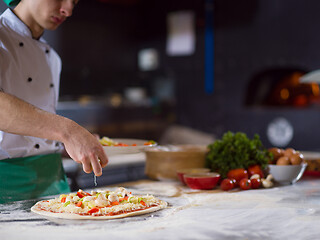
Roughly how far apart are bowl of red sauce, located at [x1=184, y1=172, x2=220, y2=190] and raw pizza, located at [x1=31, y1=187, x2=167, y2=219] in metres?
0.37

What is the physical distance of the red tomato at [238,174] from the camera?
2.24 meters

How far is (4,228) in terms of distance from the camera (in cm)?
143

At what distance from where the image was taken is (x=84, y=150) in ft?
5.03

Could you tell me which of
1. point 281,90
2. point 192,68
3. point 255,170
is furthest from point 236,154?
point 192,68

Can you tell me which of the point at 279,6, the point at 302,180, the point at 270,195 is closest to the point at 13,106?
the point at 270,195

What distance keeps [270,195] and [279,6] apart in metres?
5.13

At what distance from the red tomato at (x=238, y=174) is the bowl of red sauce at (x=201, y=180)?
12 cm

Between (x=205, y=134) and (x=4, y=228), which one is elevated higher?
(x=4, y=228)

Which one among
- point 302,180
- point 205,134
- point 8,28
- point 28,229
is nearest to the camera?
point 28,229

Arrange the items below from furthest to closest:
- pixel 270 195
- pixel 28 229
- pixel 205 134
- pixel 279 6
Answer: pixel 205 134
pixel 279 6
pixel 270 195
pixel 28 229

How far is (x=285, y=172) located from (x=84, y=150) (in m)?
1.24

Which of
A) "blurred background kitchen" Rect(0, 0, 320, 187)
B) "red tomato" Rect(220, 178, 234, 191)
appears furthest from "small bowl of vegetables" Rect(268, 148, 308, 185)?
"blurred background kitchen" Rect(0, 0, 320, 187)

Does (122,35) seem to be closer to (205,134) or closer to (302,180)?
(205,134)

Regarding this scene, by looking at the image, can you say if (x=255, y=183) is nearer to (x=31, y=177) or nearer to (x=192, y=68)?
(x=31, y=177)
